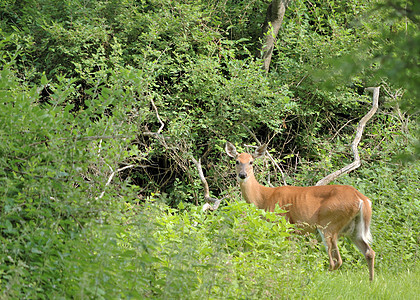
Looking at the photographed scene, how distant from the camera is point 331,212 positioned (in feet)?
24.2

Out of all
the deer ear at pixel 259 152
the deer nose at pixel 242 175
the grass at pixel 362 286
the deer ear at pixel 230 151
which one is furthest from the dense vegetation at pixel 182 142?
the deer ear at pixel 259 152

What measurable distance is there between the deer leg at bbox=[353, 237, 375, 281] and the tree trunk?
502 centimetres

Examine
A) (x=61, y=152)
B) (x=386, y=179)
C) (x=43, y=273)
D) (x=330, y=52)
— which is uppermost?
(x=61, y=152)

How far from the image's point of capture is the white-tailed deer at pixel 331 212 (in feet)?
23.5

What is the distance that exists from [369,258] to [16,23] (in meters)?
8.42

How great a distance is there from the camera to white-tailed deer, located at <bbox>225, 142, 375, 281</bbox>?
7160mm

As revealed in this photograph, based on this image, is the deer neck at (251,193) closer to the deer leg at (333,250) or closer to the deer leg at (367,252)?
the deer leg at (333,250)

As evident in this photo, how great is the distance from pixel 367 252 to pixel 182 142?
4.26 metres

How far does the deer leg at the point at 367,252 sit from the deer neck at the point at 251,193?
4.85 ft

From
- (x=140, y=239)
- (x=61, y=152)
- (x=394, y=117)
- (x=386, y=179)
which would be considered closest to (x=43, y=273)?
(x=140, y=239)

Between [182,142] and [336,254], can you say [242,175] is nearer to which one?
[336,254]

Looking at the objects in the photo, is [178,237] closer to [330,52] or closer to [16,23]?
[330,52]

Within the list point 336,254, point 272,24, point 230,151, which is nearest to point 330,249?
point 336,254

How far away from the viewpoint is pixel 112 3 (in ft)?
36.7
